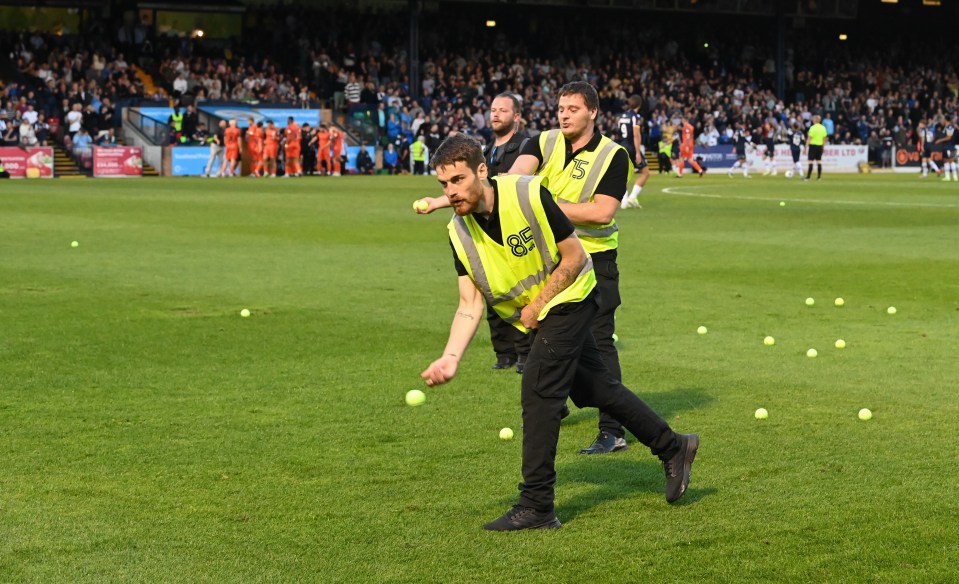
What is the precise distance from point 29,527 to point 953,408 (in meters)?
5.68

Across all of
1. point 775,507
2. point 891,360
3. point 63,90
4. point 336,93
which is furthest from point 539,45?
point 775,507

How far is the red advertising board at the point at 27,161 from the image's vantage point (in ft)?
143

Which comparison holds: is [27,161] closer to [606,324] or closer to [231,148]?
[231,148]

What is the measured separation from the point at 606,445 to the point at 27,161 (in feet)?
129

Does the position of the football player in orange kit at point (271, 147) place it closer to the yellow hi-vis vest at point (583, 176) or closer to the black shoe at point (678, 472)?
the yellow hi-vis vest at point (583, 176)

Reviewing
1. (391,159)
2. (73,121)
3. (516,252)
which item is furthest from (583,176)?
(391,159)

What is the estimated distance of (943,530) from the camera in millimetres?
6137

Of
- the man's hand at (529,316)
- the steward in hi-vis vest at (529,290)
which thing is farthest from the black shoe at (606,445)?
the man's hand at (529,316)

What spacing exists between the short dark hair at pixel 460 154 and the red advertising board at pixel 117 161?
135 ft

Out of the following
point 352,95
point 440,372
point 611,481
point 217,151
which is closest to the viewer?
point 440,372

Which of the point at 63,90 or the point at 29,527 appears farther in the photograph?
the point at 63,90

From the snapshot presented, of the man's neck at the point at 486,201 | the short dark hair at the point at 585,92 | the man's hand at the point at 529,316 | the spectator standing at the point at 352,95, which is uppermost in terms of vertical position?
the spectator standing at the point at 352,95

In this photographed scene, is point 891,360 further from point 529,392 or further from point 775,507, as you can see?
point 529,392

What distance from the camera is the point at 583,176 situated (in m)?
8.03
